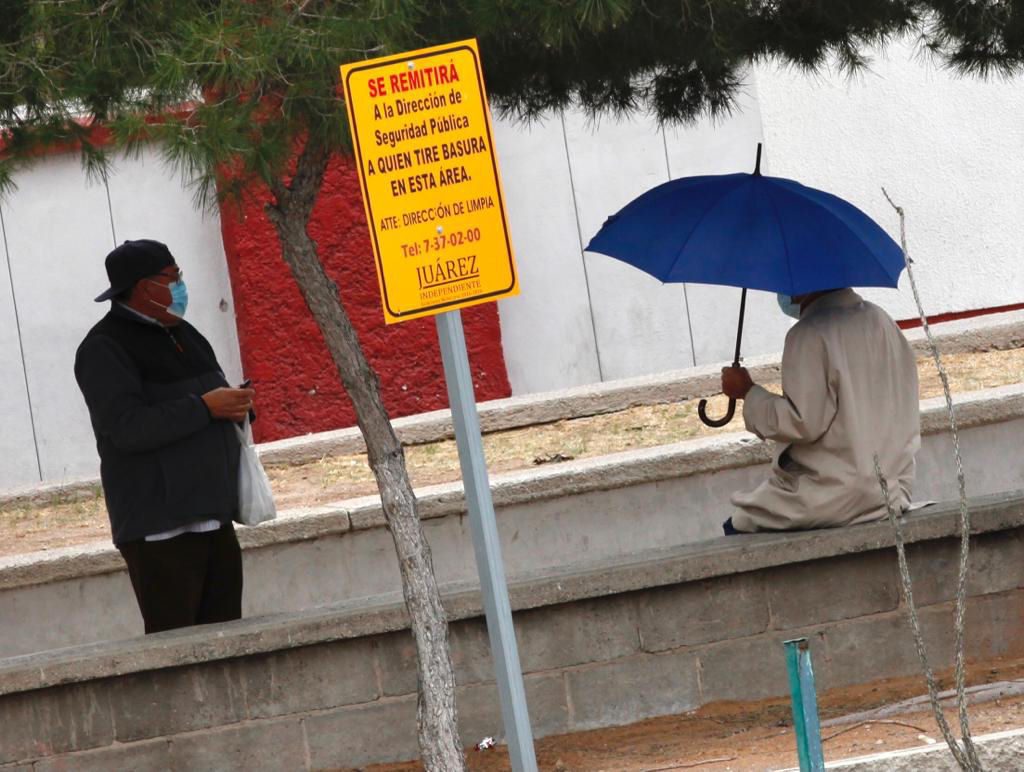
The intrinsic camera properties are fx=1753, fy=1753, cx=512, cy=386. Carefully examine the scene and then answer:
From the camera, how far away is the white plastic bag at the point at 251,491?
19.4 ft

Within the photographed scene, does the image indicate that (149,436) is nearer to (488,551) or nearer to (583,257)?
(488,551)

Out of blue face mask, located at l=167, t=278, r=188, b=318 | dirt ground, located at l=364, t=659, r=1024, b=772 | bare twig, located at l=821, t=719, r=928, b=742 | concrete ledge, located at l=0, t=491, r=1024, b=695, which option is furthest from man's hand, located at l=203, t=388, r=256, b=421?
bare twig, located at l=821, t=719, r=928, b=742

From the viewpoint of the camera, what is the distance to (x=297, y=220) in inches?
200

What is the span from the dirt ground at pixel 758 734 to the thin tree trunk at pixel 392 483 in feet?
1.94

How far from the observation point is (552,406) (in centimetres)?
1030

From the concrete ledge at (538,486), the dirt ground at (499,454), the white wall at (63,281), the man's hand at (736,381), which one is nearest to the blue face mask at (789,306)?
the man's hand at (736,381)

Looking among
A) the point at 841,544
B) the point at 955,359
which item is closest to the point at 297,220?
the point at 841,544

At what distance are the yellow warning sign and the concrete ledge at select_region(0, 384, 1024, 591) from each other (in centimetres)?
438

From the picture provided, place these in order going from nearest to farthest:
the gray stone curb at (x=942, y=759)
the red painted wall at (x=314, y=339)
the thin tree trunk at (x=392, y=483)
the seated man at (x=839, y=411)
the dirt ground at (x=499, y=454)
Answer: the gray stone curb at (x=942, y=759), the thin tree trunk at (x=392, y=483), the seated man at (x=839, y=411), the dirt ground at (x=499, y=454), the red painted wall at (x=314, y=339)

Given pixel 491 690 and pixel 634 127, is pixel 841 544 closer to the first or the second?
pixel 491 690

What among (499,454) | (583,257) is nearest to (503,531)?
(499,454)

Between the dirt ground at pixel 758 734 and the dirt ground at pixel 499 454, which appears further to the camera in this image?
the dirt ground at pixel 499 454

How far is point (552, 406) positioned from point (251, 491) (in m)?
4.53

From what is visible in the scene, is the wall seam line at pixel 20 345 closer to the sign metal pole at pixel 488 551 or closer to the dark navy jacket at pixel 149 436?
the dark navy jacket at pixel 149 436
